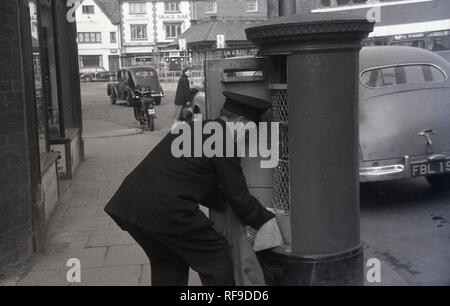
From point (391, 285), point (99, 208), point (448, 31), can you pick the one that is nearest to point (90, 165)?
point (99, 208)

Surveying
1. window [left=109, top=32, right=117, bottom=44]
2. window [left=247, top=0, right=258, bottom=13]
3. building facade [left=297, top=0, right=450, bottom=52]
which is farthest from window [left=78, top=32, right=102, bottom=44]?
building facade [left=297, top=0, right=450, bottom=52]

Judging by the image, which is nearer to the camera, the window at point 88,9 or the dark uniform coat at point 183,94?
the dark uniform coat at point 183,94

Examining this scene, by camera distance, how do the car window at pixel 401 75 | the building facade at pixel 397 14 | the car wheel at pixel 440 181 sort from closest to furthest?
1. the car window at pixel 401 75
2. the car wheel at pixel 440 181
3. the building facade at pixel 397 14

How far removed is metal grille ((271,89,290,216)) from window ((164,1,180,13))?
67202mm

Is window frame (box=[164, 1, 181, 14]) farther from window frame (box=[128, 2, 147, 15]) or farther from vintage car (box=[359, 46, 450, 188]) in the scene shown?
vintage car (box=[359, 46, 450, 188])

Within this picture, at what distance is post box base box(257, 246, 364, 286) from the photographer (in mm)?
3471

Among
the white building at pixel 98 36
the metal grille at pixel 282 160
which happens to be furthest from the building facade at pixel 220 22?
the metal grille at pixel 282 160

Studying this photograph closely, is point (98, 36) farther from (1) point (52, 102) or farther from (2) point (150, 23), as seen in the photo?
(1) point (52, 102)

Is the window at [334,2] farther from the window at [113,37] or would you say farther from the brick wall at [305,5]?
the window at [113,37]

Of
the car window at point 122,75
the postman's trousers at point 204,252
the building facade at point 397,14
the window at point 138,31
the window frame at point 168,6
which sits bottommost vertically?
the postman's trousers at point 204,252

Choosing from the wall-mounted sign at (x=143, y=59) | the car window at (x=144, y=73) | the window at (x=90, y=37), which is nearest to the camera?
the car window at (x=144, y=73)

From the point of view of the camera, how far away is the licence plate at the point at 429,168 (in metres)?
6.66

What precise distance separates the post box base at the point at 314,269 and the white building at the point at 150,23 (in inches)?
2584

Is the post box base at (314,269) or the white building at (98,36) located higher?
the white building at (98,36)
